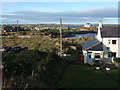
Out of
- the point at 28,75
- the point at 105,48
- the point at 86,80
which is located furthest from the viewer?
the point at 105,48

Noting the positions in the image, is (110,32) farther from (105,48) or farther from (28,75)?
(28,75)

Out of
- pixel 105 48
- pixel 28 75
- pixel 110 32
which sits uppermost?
pixel 110 32

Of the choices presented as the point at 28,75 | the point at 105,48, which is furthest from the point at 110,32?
the point at 28,75

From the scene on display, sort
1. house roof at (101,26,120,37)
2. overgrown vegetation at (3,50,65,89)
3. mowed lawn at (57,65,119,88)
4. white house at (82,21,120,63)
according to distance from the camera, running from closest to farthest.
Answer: overgrown vegetation at (3,50,65,89)
mowed lawn at (57,65,119,88)
white house at (82,21,120,63)
house roof at (101,26,120,37)

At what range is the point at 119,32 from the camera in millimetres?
24438

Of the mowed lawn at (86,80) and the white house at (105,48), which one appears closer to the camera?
the mowed lawn at (86,80)

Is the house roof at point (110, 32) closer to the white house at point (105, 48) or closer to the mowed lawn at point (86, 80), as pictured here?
the white house at point (105, 48)

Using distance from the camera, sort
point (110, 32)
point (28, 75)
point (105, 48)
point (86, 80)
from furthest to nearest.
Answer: point (110, 32), point (105, 48), point (86, 80), point (28, 75)

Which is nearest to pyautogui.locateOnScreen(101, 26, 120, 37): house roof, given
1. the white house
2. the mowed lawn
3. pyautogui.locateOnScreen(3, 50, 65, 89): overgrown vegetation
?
the white house

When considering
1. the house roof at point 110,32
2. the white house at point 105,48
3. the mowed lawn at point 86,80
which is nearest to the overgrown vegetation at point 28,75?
the mowed lawn at point 86,80

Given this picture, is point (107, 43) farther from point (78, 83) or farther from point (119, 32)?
point (78, 83)

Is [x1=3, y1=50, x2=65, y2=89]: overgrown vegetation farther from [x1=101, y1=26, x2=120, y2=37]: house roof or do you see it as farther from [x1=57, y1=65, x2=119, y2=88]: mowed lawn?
[x1=101, y1=26, x2=120, y2=37]: house roof

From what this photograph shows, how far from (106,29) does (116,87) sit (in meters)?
14.9

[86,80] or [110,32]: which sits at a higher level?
[110,32]
